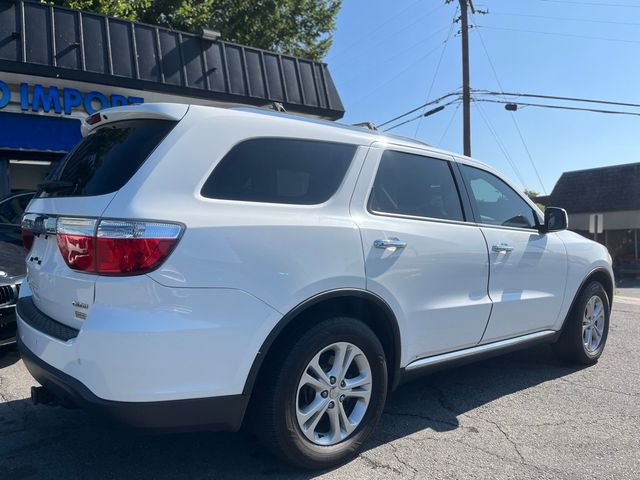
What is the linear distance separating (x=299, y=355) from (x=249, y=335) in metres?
0.32

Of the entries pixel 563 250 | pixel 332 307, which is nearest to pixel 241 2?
pixel 563 250

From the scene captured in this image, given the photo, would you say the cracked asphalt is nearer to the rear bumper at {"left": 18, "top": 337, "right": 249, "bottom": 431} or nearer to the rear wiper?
the rear bumper at {"left": 18, "top": 337, "right": 249, "bottom": 431}

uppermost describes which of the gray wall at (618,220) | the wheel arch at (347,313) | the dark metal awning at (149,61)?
the dark metal awning at (149,61)

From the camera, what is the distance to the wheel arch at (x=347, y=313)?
2.65m

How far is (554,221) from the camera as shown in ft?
14.9

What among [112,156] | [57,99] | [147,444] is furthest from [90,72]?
[147,444]

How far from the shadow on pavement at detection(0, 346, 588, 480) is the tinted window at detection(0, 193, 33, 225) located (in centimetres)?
344

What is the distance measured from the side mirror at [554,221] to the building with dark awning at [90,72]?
5140mm

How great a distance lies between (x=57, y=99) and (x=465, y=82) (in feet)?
48.2

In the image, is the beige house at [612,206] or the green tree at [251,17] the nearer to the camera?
the green tree at [251,17]

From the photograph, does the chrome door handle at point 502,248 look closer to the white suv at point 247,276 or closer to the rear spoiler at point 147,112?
the white suv at point 247,276

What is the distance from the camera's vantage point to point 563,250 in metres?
4.68

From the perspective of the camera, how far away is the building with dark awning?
337 inches

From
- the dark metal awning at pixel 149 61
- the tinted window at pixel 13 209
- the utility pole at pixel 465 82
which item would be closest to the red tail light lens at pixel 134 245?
the tinted window at pixel 13 209
